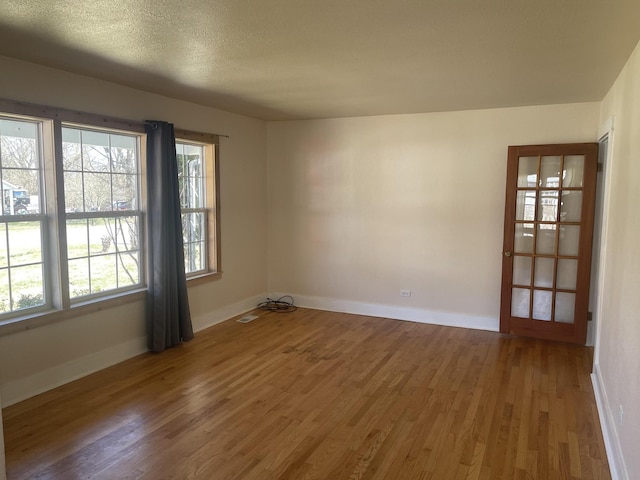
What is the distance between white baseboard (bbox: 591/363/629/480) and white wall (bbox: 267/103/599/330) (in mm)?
1715

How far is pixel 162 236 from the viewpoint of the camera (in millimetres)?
4180

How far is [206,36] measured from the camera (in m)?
2.57

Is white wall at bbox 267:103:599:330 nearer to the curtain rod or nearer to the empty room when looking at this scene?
the empty room

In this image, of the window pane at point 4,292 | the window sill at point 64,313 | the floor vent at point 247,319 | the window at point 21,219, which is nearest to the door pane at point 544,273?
the floor vent at point 247,319

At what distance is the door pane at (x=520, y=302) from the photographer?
4.74m

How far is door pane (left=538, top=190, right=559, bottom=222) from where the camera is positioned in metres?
4.51

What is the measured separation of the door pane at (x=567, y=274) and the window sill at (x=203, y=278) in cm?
371

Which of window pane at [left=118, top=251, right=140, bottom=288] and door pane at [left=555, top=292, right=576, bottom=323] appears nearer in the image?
window pane at [left=118, top=251, right=140, bottom=288]

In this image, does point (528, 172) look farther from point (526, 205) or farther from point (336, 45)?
point (336, 45)

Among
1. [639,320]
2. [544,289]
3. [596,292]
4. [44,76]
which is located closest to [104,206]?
[44,76]

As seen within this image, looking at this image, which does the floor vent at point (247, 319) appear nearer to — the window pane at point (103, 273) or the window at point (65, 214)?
the window at point (65, 214)

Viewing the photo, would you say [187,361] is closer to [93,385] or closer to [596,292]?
[93,385]

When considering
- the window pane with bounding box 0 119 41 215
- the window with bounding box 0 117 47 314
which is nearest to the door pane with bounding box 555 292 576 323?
A: the window with bounding box 0 117 47 314

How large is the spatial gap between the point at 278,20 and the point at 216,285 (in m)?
3.47
